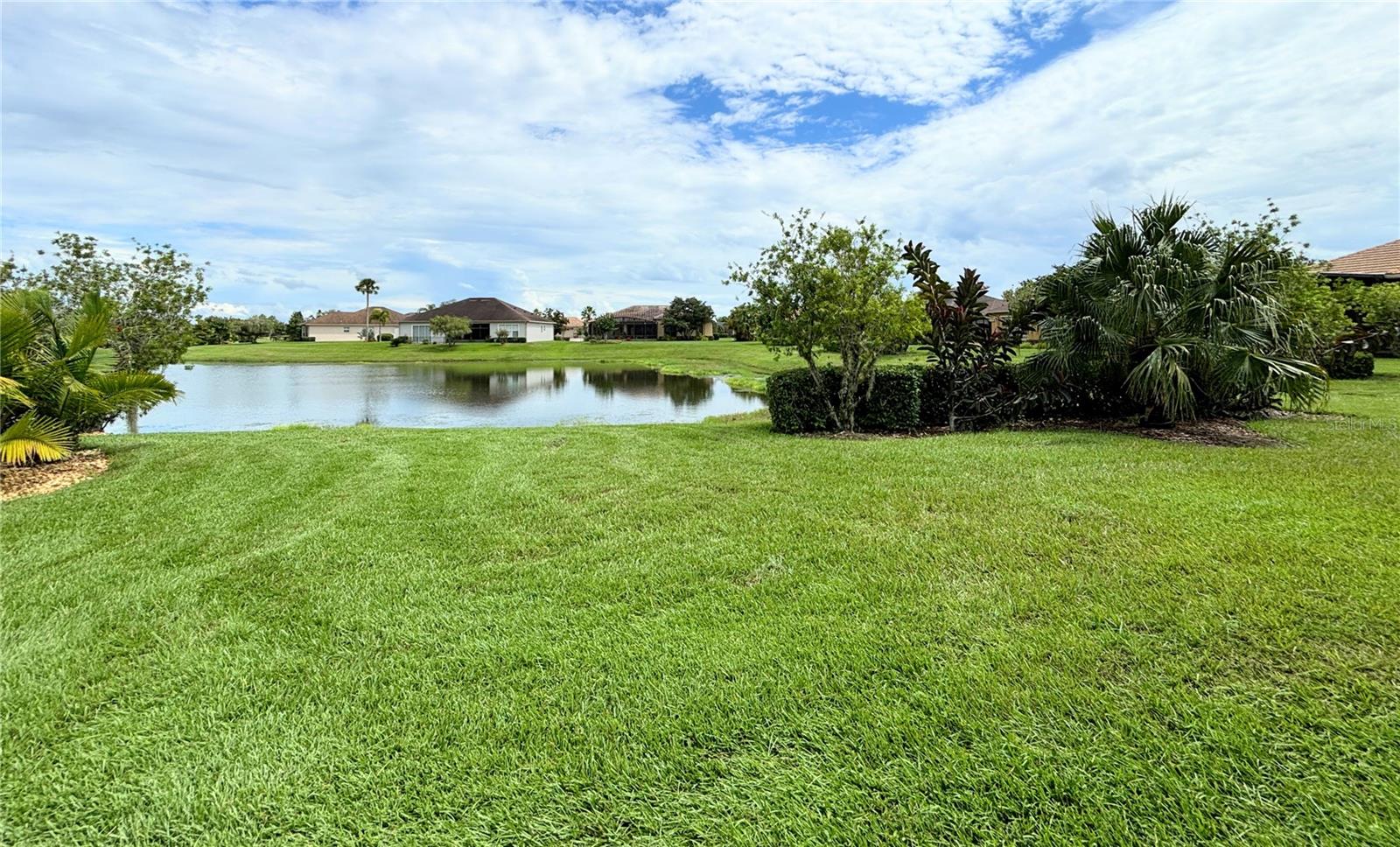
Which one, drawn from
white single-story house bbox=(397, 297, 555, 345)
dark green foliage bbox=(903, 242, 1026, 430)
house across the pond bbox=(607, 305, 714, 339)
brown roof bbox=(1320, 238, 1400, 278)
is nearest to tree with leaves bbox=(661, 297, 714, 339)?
house across the pond bbox=(607, 305, 714, 339)

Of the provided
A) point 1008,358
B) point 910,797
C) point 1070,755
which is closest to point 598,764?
point 910,797

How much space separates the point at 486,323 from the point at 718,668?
65.5m

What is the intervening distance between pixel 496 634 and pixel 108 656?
5.74ft

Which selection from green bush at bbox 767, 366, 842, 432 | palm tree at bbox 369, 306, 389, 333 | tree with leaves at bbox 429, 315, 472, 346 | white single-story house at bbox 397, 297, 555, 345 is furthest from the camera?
palm tree at bbox 369, 306, 389, 333

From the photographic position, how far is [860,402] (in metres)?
9.15

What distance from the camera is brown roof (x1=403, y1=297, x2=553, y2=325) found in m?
64.4

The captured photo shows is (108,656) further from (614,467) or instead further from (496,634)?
(614,467)

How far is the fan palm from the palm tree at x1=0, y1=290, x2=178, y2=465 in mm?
11094

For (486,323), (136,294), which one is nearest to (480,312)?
(486,323)

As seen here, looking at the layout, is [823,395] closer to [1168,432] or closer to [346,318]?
[1168,432]

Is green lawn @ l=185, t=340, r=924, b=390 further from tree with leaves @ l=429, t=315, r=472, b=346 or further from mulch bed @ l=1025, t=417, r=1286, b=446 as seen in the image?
mulch bed @ l=1025, t=417, r=1286, b=446

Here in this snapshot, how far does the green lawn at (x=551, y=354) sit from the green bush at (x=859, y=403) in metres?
21.3

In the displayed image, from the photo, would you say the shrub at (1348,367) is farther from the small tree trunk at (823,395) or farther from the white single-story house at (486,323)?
the white single-story house at (486,323)

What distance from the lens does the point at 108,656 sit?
114 inches
